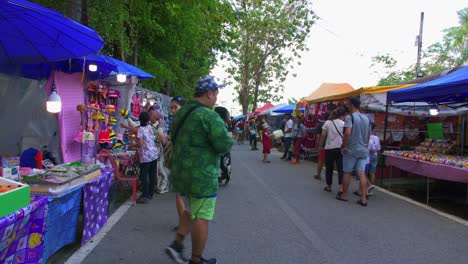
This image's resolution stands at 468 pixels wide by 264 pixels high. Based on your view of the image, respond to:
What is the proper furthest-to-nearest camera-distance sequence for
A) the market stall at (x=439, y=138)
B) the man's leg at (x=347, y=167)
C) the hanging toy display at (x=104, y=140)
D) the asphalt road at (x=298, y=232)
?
the hanging toy display at (x=104, y=140), the man's leg at (x=347, y=167), the market stall at (x=439, y=138), the asphalt road at (x=298, y=232)

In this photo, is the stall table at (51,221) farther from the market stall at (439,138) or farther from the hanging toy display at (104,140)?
the market stall at (439,138)

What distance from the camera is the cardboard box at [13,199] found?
2561 millimetres

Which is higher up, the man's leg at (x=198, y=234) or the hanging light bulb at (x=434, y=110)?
the hanging light bulb at (x=434, y=110)

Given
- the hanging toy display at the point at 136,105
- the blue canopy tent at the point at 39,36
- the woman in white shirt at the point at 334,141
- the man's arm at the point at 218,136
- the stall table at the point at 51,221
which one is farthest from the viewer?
the hanging toy display at the point at 136,105

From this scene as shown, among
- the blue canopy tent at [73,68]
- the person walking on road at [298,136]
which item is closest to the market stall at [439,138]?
the person walking on road at [298,136]

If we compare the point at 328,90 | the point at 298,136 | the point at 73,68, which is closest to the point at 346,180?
the point at 73,68

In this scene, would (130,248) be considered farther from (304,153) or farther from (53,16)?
(304,153)

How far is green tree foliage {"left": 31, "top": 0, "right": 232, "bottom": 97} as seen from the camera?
6973mm

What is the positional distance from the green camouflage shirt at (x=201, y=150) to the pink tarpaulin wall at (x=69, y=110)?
3518 mm

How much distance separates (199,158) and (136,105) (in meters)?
6.95

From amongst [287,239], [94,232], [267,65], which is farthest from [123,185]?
[267,65]

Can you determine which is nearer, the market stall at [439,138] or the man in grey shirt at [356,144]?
the market stall at [439,138]

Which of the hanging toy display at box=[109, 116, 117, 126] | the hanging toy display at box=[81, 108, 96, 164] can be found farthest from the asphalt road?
the hanging toy display at box=[109, 116, 117, 126]

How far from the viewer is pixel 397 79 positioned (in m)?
32.3
